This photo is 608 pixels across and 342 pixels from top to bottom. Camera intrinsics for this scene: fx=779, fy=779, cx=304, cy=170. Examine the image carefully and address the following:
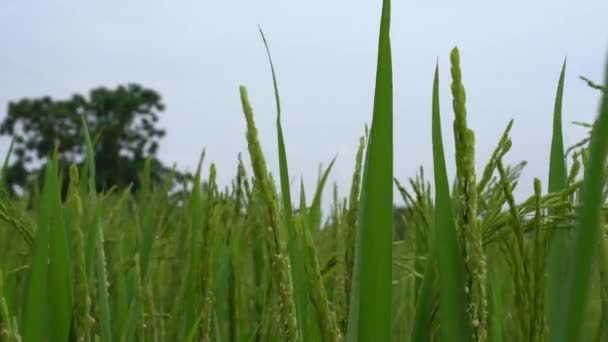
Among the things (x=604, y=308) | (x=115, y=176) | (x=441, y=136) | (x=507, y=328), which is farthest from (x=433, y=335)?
(x=115, y=176)

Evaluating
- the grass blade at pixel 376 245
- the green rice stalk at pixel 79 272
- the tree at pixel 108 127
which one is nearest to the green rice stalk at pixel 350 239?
the grass blade at pixel 376 245

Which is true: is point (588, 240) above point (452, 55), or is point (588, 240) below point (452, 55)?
below

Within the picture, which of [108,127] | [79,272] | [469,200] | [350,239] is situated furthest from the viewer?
[108,127]

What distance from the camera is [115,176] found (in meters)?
37.9

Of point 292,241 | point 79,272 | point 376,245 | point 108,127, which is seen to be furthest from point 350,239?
point 108,127

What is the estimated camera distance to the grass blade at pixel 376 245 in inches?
27.7

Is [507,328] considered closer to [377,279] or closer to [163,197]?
[163,197]

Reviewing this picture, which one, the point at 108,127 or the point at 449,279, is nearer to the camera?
the point at 449,279

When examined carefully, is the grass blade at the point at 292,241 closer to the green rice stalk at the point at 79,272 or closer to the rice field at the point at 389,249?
the rice field at the point at 389,249

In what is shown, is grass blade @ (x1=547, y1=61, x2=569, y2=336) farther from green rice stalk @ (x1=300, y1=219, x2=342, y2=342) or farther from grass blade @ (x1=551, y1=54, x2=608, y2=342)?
green rice stalk @ (x1=300, y1=219, x2=342, y2=342)

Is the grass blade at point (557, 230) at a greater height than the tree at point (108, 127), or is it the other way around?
the tree at point (108, 127)

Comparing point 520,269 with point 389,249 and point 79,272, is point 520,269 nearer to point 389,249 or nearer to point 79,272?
point 389,249

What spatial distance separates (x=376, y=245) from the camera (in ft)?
2.34

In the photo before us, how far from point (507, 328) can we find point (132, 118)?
4013 cm
